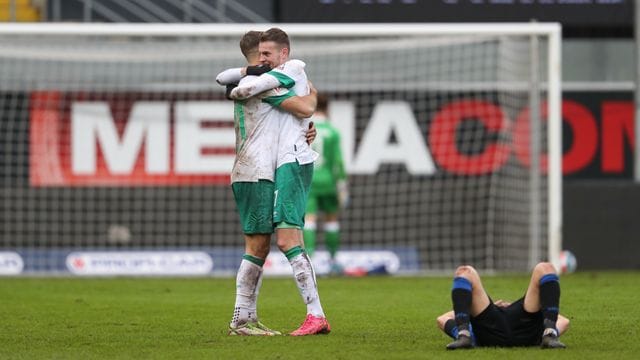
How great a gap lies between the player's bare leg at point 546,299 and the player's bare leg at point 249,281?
204cm

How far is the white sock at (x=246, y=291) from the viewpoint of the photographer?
9.07m

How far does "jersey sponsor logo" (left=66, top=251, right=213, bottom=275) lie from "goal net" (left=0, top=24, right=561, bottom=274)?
0.02 metres

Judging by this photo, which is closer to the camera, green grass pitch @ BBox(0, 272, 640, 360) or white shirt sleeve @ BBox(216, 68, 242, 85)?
green grass pitch @ BBox(0, 272, 640, 360)

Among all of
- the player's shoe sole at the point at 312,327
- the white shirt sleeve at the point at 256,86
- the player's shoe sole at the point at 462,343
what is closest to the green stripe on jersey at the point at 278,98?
the white shirt sleeve at the point at 256,86

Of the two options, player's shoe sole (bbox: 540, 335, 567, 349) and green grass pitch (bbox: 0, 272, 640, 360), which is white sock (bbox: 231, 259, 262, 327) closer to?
green grass pitch (bbox: 0, 272, 640, 360)

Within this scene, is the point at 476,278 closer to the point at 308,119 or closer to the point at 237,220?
the point at 308,119

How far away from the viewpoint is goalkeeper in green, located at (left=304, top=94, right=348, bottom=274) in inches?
651

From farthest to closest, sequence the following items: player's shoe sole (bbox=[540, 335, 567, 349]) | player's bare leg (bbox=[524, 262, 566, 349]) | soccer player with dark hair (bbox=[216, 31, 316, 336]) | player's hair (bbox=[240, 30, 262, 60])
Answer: player's hair (bbox=[240, 30, 262, 60]), soccer player with dark hair (bbox=[216, 31, 316, 336]), player's shoe sole (bbox=[540, 335, 567, 349]), player's bare leg (bbox=[524, 262, 566, 349])

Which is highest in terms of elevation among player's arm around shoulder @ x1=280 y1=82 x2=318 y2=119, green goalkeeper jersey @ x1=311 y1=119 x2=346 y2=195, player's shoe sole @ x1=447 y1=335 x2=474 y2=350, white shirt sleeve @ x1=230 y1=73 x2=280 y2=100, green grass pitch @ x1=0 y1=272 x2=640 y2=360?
white shirt sleeve @ x1=230 y1=73 x2=280 y2=100

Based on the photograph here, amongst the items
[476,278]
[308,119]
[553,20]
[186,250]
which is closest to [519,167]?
[553,20]

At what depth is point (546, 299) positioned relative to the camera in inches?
296

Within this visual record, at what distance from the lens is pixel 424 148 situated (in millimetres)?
20328

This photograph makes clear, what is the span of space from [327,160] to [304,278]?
314 inches

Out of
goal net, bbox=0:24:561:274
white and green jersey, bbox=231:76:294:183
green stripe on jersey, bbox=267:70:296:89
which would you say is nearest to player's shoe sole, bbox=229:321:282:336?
white and green jersey, bbox=231:76:294:183
